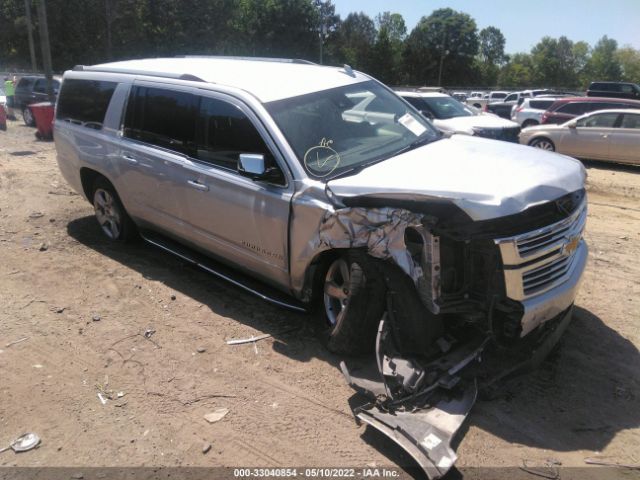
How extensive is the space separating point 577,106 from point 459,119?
636cm

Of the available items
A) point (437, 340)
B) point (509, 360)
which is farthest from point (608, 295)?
point (437, 340)

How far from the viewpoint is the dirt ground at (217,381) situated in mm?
3105

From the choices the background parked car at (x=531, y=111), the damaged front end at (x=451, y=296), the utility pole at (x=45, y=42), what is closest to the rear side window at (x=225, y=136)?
the damaged front end at (x=451, y=296)

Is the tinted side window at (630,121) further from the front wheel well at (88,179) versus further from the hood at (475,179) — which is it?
the front wheel well at (88,179)

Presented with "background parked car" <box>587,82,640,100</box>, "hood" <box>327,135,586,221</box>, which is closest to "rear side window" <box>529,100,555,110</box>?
"background parked car" <box>587,82,640,100</box>

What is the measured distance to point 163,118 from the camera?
520 cm

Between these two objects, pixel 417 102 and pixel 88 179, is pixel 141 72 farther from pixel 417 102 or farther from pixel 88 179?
pixel 417 102

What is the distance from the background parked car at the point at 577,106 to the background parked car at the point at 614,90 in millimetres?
7572

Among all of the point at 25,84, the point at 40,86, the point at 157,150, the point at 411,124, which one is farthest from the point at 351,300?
the point at 25,84

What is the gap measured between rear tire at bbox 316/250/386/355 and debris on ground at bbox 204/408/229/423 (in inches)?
35.3

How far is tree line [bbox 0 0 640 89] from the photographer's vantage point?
155 ft

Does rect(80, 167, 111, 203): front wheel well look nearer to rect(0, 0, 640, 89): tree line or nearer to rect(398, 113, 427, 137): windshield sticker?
rect(398, 113, 427, 137): windshield sticker

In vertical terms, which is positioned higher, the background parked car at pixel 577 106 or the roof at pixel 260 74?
the roof at pixel 260 74

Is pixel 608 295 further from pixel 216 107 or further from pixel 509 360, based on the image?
pixel 216 107
